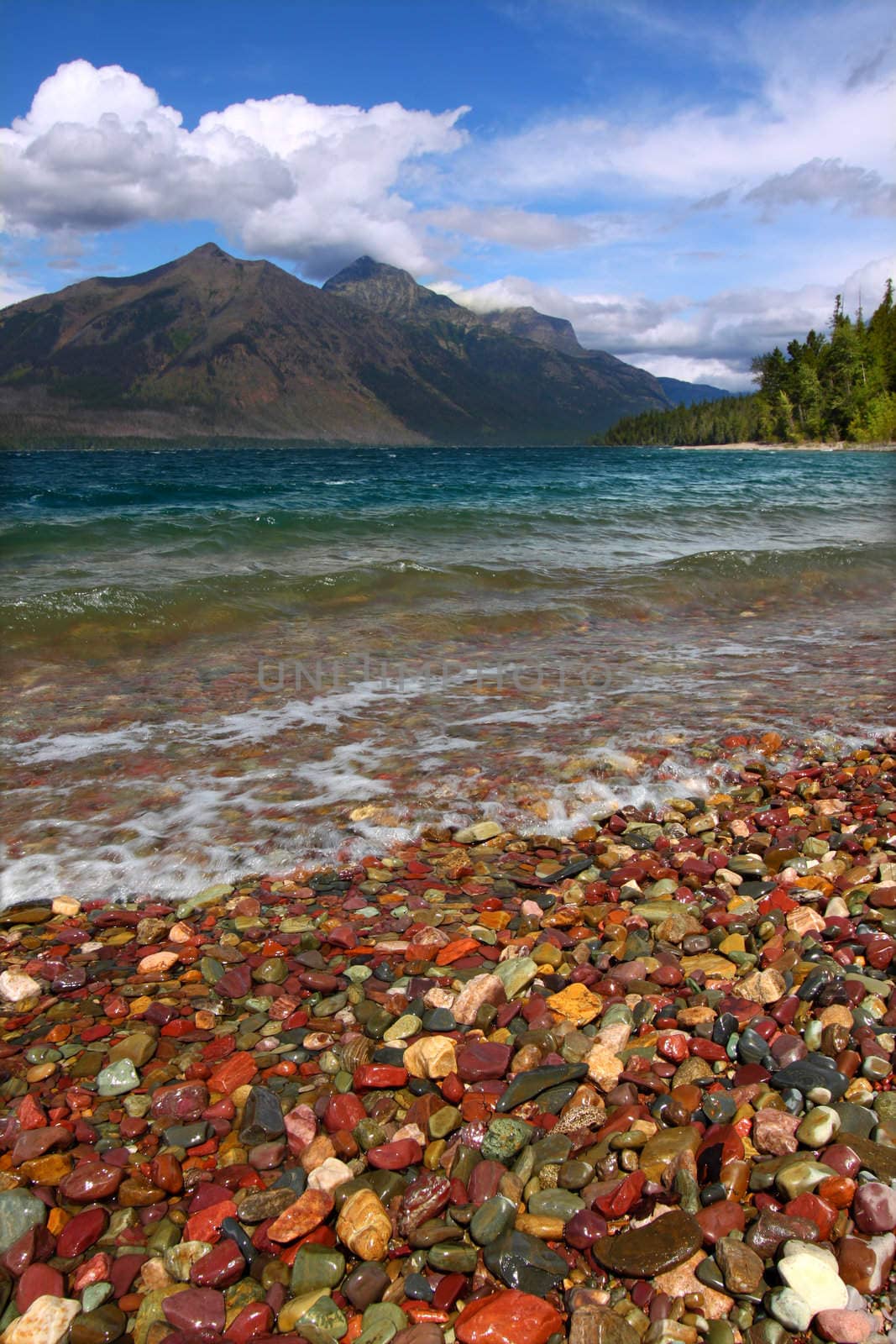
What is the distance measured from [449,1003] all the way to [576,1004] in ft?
1.68

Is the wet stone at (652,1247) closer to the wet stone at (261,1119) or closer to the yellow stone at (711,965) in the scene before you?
the wet stone at (261,1119)

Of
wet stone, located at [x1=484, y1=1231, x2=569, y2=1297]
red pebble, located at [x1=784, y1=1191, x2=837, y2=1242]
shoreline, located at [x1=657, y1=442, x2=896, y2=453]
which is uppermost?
shoreline, located at [x1=657, y1=442, x2=896, y2=453]

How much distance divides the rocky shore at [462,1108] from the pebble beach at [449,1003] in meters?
0.01

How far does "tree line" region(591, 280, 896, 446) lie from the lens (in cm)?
10688

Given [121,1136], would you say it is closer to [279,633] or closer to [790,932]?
[790,932]

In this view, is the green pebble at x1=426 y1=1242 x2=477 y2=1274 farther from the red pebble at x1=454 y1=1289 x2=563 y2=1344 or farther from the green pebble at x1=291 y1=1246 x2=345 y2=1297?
the green pebble at x1=291 y1=1246 x2=345 y2=1297

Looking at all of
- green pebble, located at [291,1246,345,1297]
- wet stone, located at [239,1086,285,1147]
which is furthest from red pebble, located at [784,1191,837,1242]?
wet stone, located at [239,1086,285,1147]

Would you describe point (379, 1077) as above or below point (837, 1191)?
below

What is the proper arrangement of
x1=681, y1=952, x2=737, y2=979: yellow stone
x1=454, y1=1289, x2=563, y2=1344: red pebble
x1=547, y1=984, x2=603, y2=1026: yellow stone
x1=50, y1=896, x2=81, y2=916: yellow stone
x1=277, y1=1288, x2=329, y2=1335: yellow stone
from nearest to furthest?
1. x1=454, y1=1289, x2=563, y2=1344: red pebble
2. x1=277, y1=1288, x2=329, y2=1335: yellow stone
3. x1=547, y1=984, x2=603, y2=1026: yellow stone
4. x1=681, y1=952, x2=737, y2=979: yellow stone
5. x1=50, y1=896, x2=81, y2=916: yellow stone

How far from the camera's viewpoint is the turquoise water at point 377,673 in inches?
201

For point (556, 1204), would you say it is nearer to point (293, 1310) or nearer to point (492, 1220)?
point (492, 1220)

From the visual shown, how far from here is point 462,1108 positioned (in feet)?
8.66

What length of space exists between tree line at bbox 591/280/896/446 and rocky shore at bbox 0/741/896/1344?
117 m

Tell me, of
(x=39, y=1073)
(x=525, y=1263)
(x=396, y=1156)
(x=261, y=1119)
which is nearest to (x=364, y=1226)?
(x=396, y=1156)
